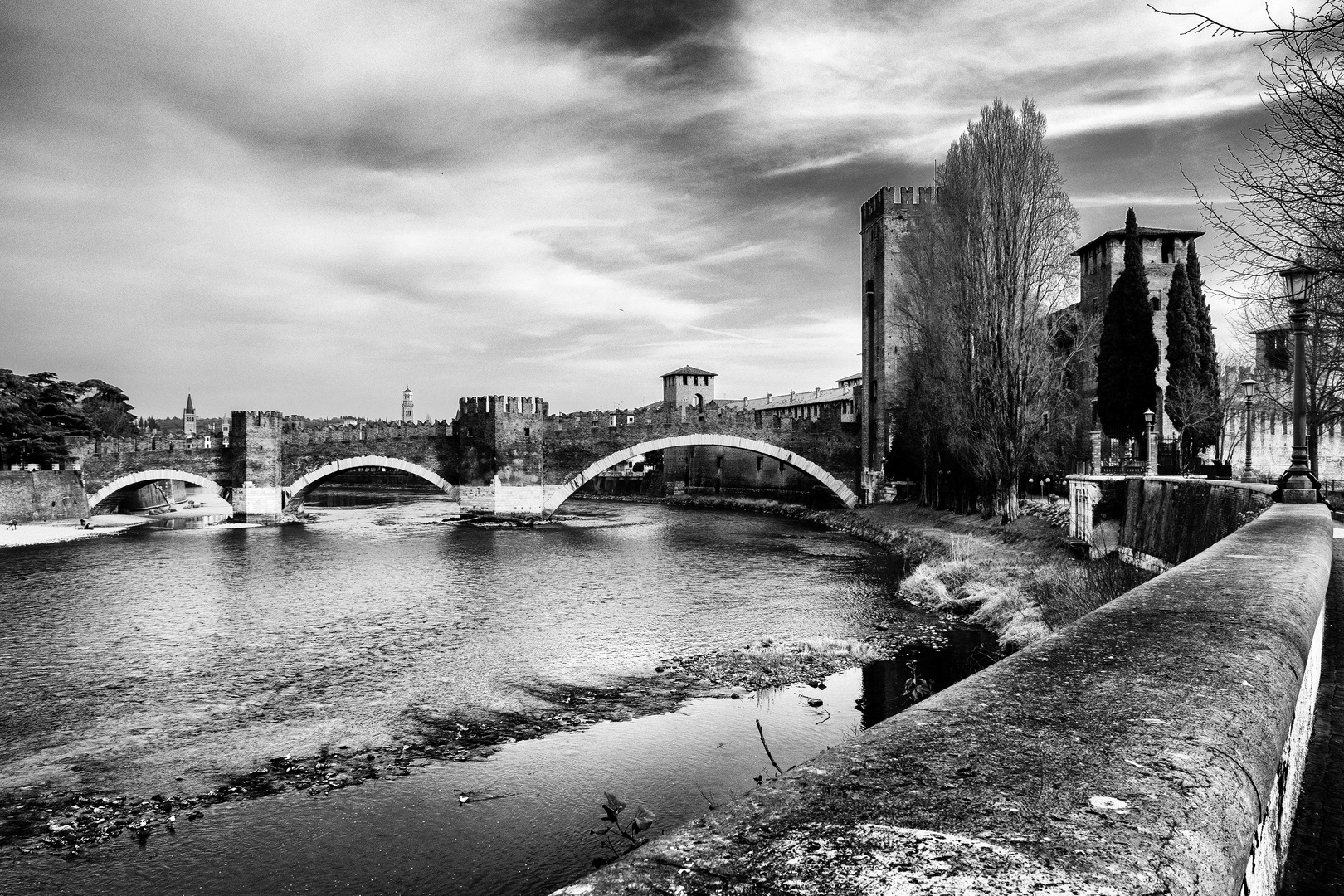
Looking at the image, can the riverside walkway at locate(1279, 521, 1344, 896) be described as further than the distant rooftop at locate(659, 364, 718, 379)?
No

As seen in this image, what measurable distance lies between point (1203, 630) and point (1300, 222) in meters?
6.34

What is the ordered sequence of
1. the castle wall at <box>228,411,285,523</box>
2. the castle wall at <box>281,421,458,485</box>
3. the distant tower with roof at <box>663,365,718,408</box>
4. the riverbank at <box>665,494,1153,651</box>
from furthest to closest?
1. the distant tower with roof at <box>663,365,718,408</box>
2. the castle wall at <box>281,421,458,485</box>
3. the castle wall at <box>228,411,285,523</box>
4. the riverbank at <box>665,494,1153,651</box>

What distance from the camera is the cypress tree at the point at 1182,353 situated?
1246 inches

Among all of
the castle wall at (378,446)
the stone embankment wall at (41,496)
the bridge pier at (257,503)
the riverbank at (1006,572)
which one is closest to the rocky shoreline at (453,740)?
the riverbank at (1006,572)

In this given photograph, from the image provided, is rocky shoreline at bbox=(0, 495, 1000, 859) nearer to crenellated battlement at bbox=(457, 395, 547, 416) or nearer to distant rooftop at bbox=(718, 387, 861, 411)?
crenellated battlement at bbox=(457, 395, 547, 416)

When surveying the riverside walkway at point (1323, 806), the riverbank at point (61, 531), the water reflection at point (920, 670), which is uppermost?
the riverside walkway at point (1323, 806)

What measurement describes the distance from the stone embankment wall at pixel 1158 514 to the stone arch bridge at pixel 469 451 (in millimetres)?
22071

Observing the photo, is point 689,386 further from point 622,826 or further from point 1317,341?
point 622,826

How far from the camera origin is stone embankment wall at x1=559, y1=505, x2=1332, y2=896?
1244 millimetres

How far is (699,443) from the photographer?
3984 centimetres

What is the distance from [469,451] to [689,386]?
28935mm

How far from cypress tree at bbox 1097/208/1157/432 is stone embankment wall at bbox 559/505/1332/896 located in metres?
31.3

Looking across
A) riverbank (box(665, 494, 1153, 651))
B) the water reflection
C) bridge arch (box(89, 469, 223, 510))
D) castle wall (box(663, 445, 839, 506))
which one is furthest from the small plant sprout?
castle wall (box(663, 445, 839, 506))

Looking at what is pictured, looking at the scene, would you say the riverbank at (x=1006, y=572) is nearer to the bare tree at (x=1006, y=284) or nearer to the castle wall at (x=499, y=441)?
the bare tree at (x=1006, y=284)
